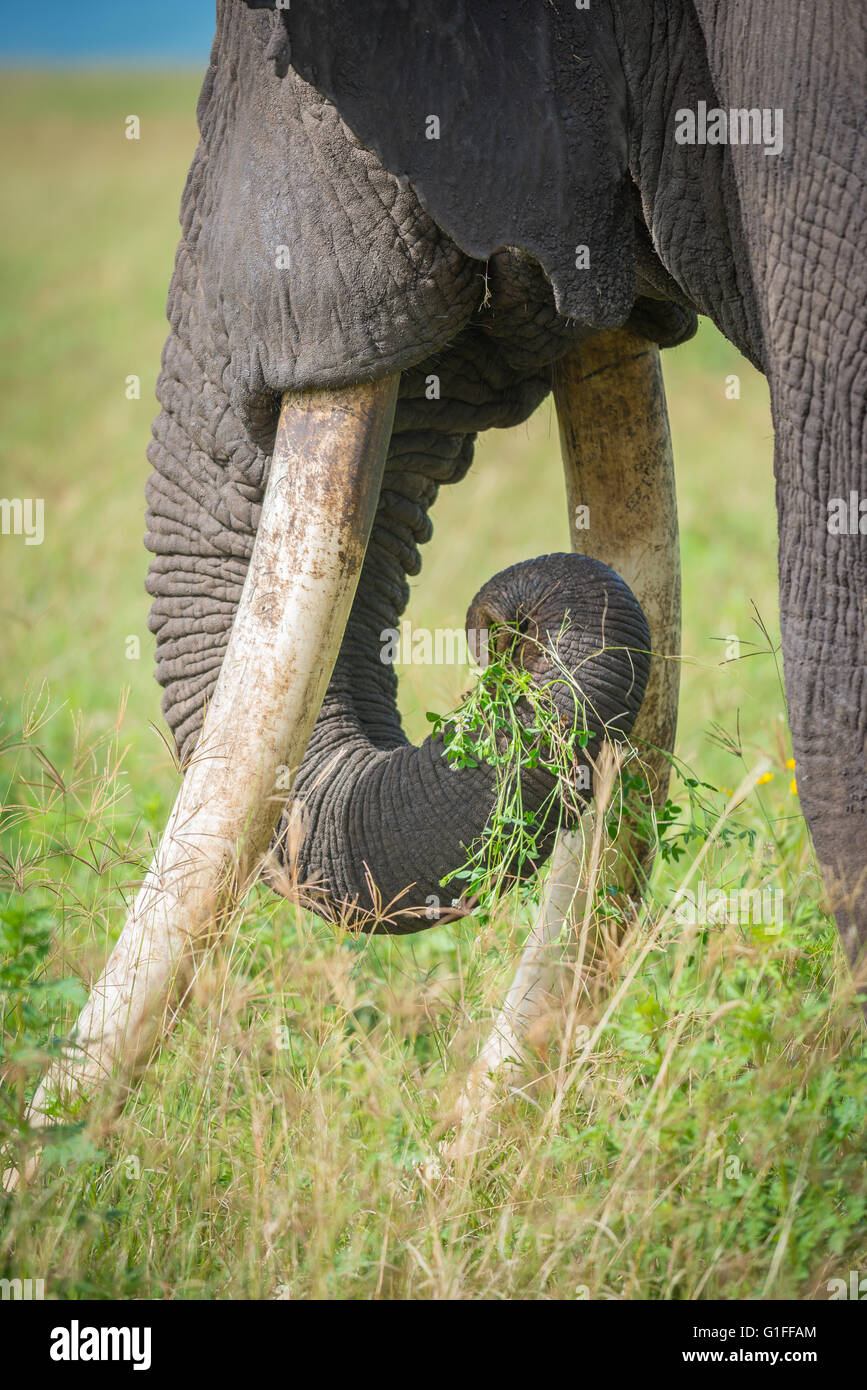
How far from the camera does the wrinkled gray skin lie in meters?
2.43

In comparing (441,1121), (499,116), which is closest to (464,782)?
(441,1121)

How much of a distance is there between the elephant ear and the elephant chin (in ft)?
1.87

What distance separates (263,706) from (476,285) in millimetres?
871

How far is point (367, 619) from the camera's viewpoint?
131 inches

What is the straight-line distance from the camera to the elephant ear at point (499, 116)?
2.61 meters

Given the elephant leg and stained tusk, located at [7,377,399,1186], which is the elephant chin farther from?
the elephant leg

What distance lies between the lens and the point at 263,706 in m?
2.77

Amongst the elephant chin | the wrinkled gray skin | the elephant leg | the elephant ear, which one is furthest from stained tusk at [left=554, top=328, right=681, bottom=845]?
the elephant ear

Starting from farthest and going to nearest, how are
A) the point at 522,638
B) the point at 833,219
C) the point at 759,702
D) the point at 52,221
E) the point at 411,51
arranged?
1. the point at 52,221
2. the point at 759,702
3. the point at 522,638
4. the point at 411,51
5. the point at 833,219

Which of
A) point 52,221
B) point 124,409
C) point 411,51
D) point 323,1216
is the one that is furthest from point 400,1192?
point 52,221

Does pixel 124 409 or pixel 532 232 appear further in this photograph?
pixel 124 409

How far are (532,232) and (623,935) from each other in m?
1.62
